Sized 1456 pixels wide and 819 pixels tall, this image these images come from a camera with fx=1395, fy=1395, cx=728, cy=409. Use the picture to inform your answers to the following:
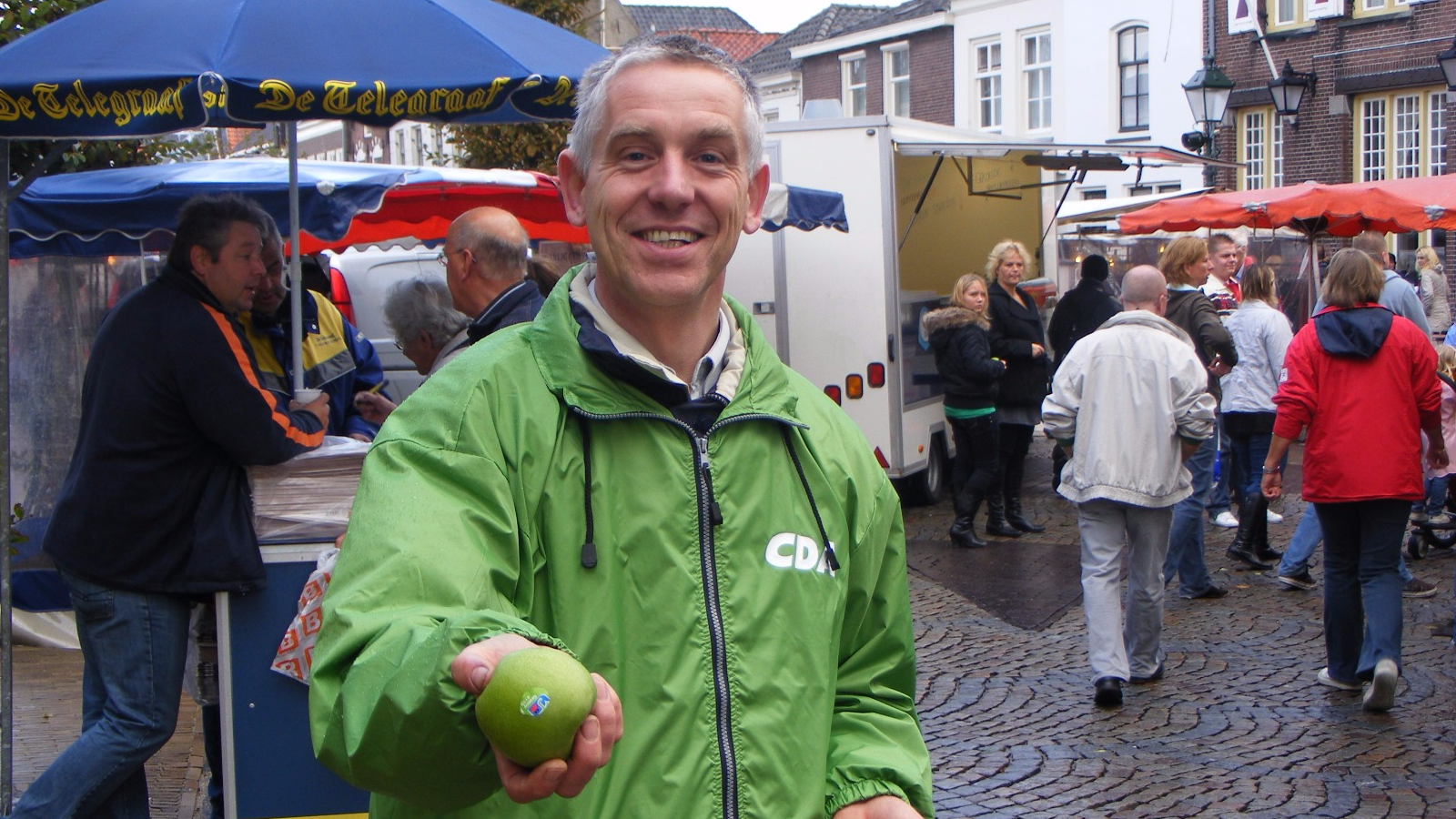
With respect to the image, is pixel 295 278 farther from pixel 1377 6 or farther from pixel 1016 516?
pixel 1377 6

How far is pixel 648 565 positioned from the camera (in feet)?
5.21

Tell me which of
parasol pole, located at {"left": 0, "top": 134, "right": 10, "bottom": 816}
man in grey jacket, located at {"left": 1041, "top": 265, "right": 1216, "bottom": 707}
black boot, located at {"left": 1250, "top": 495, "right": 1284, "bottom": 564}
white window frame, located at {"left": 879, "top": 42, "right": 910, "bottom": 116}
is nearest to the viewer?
parasol pole, located at {"left": 0, "top": 134, "right": 10, "bottom": 816}

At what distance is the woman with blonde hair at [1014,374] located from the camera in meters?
9.91

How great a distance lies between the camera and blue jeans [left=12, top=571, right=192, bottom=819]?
146 inches

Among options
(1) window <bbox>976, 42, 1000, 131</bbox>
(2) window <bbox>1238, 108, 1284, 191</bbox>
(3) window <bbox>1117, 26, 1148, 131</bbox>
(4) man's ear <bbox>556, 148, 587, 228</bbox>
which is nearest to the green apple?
(4) man's ear <bbox>556, 148, 587, 228</bbox>

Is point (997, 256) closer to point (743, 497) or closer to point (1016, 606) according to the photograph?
point (1016, 606)

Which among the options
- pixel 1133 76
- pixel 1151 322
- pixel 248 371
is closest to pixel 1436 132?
pixel 1133 76

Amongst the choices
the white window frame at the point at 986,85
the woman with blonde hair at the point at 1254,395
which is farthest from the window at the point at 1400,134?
the woman with blonde hair at the point at 1254,395

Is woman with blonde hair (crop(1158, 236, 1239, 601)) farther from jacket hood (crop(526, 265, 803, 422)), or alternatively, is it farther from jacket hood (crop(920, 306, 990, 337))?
jacket hood (crop(526, 265, 803, 422))

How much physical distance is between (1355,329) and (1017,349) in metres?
3.93

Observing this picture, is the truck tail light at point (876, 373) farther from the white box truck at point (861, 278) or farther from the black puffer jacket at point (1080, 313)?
the black puffer jacket at point (1080, 313)

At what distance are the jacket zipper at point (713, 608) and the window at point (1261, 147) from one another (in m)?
28.0

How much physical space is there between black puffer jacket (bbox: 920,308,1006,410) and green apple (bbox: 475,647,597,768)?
8.51m

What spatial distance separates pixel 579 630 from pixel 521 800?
1.21 feet
